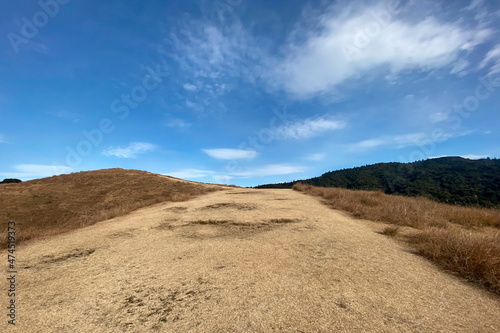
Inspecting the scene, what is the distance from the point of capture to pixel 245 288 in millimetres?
2770

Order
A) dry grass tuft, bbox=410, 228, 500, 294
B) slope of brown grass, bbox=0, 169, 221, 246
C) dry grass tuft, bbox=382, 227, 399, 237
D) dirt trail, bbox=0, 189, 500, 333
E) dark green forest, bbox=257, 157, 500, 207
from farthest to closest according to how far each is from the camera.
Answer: dark green forest, bbox=257, 157, 500, 207 < slope of brown grass, bbox=0, 169, 221, 246 < dry grass tuft, bbox=382, 227, 399, 237 < dry grass tuft, bbox=410, 228, 500, 294 < dirt trail, bbox=0, 189, 500, 333

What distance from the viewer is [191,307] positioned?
2445mm

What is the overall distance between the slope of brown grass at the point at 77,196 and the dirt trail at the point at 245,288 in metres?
7.53

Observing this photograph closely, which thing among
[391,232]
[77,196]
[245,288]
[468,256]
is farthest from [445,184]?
[77,196]

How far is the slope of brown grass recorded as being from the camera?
1515 cm

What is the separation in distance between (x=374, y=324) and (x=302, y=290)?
792mm

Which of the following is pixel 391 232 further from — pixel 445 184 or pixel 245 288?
→ pixel 445 184

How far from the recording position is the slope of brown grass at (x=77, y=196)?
1515cm

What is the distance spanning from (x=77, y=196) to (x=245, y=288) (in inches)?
895

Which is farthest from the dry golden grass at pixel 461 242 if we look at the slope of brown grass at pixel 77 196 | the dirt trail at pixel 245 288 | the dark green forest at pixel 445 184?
the slope of brown grass at pixel 77 196

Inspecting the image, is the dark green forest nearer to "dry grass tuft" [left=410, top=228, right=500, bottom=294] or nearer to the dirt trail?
"dry grass tuft" [left=410, top=228, right=500, bottom=294]

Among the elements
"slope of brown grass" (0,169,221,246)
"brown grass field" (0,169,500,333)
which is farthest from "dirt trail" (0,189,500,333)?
"slope of brown grass" (0,169,221,246)

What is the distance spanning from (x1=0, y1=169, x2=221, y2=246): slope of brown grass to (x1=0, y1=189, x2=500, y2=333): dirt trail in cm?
753

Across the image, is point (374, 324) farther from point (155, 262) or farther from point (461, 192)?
point (461, 192)
